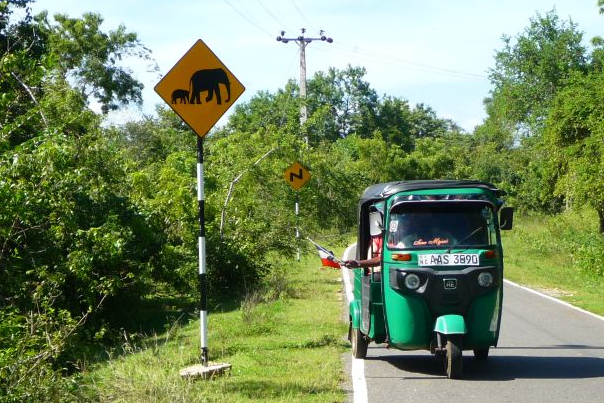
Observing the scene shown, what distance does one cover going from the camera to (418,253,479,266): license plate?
10164 mm

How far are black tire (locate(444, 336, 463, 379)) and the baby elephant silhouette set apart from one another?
4087mm

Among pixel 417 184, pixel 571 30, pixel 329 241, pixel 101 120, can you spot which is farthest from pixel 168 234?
pixel 571 30

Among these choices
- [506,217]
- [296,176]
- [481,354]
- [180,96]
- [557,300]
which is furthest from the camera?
[296,176]

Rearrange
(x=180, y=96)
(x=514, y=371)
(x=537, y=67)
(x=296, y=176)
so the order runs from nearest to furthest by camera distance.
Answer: (x=180, y=96) → (x=514, y=371) → (x=296, y=176) → (x=537, y=67)

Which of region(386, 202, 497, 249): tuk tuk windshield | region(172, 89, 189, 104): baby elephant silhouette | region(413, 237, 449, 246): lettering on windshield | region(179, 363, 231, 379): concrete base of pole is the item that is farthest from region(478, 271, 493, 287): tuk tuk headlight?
region(172, 89, 189, 104): baby elephant silhouette

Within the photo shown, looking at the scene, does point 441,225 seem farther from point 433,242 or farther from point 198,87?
point 198,87

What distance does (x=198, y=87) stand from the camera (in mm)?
10328

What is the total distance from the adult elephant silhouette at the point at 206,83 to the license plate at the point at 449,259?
120 inches

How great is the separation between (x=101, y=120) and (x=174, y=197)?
2.44 metres

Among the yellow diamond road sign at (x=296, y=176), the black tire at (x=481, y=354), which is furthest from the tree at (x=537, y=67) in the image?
the black tire at (x=481, y=354)

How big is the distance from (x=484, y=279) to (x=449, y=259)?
0.47m

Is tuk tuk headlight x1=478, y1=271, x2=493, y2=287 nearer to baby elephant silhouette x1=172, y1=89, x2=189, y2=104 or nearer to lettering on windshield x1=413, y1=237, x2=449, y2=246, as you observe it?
lettering on windshield x1=413, y1=237, x2=449, y2=246

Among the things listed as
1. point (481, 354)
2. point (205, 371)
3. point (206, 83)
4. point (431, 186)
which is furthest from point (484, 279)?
point (206, 83)

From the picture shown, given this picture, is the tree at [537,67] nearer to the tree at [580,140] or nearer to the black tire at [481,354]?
the tree at [580,140]
